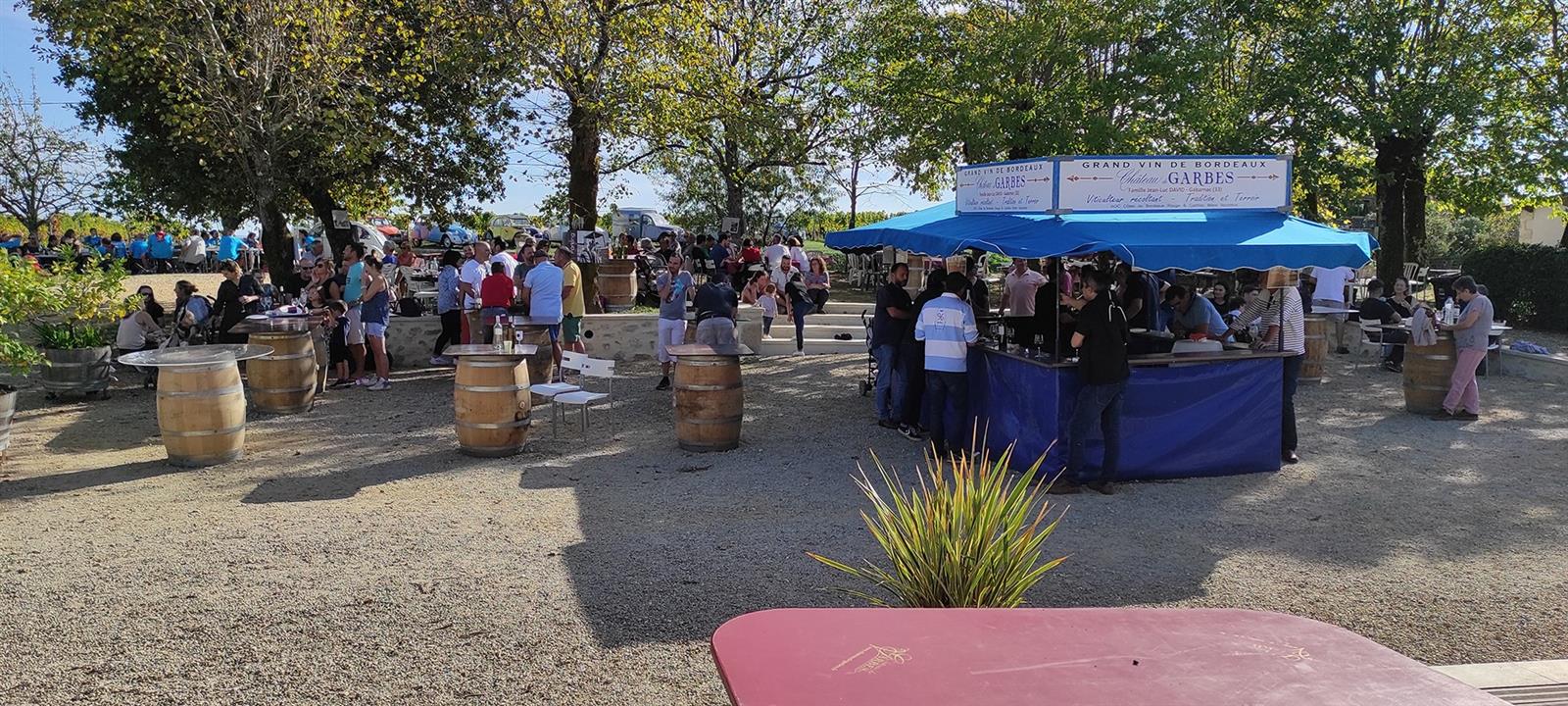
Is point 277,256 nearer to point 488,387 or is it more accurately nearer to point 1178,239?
point 488,387

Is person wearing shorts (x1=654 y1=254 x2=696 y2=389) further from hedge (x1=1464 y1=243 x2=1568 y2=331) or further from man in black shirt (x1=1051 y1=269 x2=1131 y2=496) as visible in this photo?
hedge (x1=1464 y1=243 x2=1568 y2=331)

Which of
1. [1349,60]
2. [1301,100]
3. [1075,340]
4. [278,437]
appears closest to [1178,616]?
[1075,340]

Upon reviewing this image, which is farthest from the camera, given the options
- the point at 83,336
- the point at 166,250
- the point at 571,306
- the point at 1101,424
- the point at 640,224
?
the point at 640,224

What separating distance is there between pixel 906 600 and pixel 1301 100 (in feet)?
43.2

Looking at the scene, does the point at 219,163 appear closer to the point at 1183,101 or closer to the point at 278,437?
the point at 278,437

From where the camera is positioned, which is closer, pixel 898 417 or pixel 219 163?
pixel 898 417

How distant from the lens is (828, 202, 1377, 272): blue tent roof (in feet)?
24.5

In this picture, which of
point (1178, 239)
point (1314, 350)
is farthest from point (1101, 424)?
point (1314, 350)

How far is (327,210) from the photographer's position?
20.9m

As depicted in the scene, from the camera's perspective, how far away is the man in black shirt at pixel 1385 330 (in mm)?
13930

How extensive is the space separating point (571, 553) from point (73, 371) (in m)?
8.03

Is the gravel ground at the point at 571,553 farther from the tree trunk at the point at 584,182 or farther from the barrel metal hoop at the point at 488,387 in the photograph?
the tree trunk at the point at 584,182

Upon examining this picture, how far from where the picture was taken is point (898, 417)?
10023mm

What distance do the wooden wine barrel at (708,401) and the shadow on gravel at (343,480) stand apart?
1.95m
